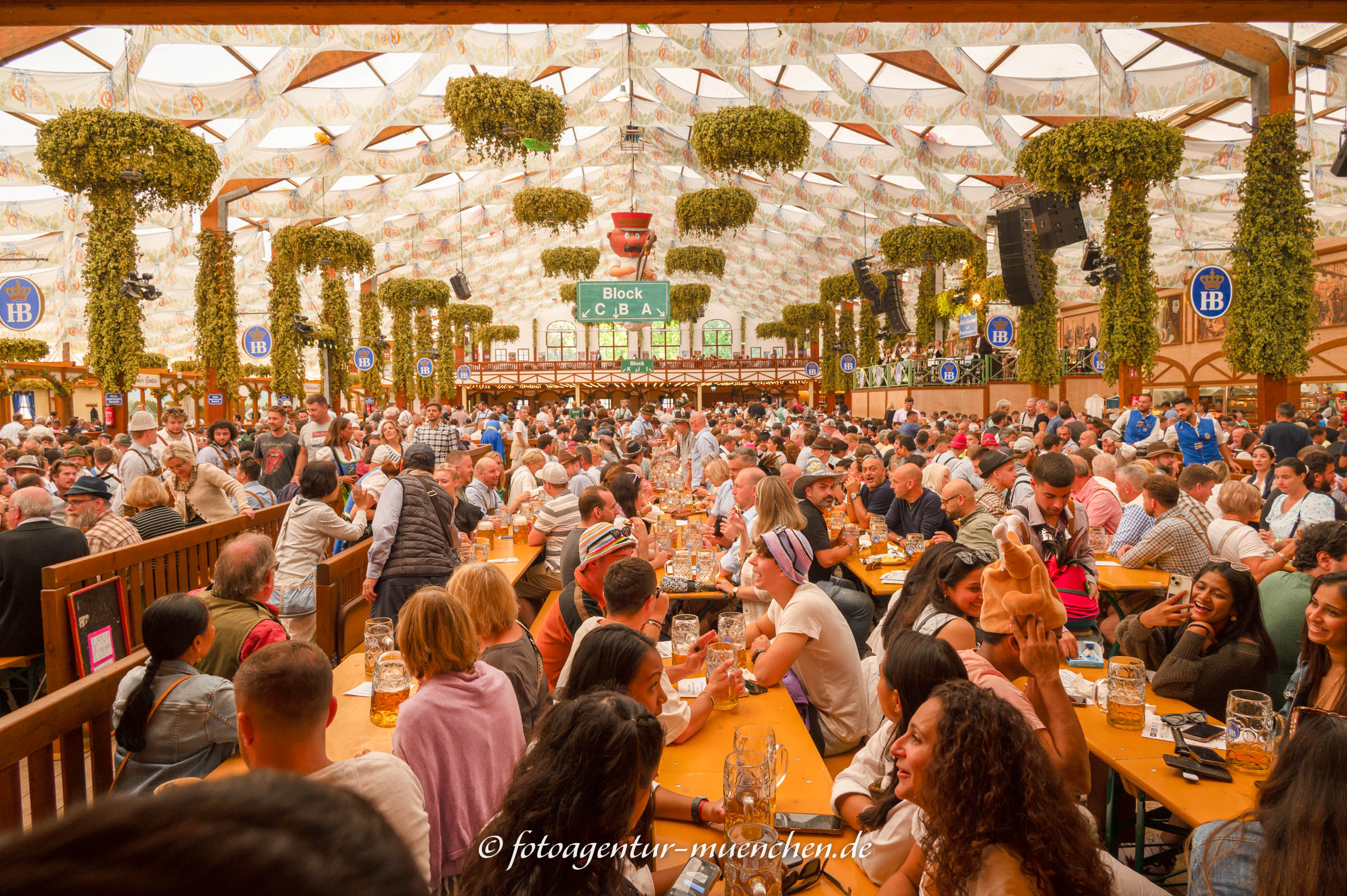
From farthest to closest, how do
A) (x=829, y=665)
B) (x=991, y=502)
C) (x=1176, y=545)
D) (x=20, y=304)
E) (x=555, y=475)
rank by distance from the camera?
1. (x=20, y=304)
2. (x=555, y=475)
3. (x=991, y=502)
4. (x=1176, y=545)
5. (x=829, y=665)

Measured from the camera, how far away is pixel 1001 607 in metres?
2.22

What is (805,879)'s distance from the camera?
183 cm

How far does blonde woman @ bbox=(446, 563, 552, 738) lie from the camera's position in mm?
2609

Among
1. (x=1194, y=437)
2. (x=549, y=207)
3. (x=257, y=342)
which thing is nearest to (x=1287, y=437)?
(x=1194, y=437)

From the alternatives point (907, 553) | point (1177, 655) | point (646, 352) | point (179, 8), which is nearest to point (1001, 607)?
point (1177, 655)

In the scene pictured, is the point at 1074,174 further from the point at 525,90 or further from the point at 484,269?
the point at 484,269

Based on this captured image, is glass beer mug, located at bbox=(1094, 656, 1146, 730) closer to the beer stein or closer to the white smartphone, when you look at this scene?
the white smartphone

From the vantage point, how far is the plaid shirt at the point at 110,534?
172 inches

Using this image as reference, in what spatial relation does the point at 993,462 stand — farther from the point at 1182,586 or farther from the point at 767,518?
the point at 767,518

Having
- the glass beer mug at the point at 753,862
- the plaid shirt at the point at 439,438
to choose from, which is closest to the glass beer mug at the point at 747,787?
the glass beer mug at the point at 753,862

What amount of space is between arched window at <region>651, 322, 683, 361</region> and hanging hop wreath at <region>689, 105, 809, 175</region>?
27.8m

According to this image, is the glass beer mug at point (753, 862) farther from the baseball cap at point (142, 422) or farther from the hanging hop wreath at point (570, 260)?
the hanging hop wreath at point (570, 260)

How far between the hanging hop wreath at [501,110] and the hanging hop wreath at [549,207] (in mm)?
3965

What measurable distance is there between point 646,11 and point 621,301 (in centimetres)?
1116
